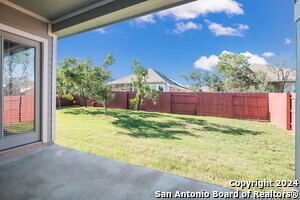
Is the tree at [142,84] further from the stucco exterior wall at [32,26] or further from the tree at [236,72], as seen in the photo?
the tree at [236,72]

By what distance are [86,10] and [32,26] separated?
3.99 ft

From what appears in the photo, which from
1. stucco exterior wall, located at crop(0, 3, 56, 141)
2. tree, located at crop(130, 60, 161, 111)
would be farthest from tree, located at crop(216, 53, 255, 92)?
stucco exterior wall, located at crop(0, 3, 56, 141)

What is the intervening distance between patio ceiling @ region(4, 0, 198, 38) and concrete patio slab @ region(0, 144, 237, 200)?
235 cm

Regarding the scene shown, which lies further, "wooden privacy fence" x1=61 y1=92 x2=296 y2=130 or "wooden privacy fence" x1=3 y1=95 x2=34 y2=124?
"wooden privacy fence" x1=61 y1=92 x2=296 y2=130

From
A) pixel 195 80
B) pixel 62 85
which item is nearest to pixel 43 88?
pixel 62 85

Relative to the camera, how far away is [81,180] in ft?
6.27

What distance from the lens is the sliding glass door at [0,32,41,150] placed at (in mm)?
2629

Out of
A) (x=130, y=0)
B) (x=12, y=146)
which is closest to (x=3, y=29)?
(x=12, y=146)

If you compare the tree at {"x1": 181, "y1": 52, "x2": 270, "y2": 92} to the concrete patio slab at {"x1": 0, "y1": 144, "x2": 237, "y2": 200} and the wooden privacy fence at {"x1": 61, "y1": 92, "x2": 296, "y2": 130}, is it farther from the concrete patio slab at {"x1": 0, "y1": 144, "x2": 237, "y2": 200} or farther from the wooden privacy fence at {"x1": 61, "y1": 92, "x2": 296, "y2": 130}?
the concrete patio slab at {"x1": 0, "y1": 144, "x2": 237, "y2": 200}

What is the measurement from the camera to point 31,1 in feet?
8.23

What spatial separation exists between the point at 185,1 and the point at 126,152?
281 cm

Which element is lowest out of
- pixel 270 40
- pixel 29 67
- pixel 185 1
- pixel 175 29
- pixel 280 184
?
pixel 280 184

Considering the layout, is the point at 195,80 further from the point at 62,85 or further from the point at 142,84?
the point at 62,85

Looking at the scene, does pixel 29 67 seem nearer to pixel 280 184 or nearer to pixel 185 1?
pixel 185 1
